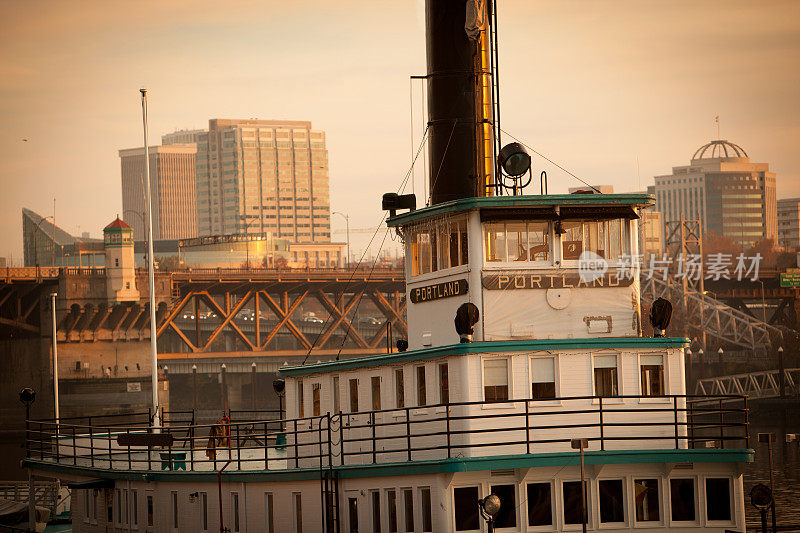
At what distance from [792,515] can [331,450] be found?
24.3 m

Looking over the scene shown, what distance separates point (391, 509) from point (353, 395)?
141 inches

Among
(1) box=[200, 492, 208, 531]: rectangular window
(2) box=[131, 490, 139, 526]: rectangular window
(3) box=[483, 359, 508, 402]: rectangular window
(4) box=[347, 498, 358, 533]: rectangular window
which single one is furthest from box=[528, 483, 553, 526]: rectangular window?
(2) box=[131, 490, 139, 526]: rectangular window

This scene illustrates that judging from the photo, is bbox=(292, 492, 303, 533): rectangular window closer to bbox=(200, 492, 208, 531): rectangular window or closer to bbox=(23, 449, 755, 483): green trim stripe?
bbox=(23, 449, 755, 483): green trim stripe

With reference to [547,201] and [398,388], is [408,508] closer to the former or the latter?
[398,388]

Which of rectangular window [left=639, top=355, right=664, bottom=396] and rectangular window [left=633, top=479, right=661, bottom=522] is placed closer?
rectangular window [left=633, top=479, right=661, bottom=522]

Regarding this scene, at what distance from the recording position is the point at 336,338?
14125cm

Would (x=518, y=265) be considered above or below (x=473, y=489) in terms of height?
above

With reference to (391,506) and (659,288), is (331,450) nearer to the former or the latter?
(391,506)

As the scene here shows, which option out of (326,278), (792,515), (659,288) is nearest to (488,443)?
(792,515)

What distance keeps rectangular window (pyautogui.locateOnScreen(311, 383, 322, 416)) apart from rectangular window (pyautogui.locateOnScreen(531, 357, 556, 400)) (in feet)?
19.0

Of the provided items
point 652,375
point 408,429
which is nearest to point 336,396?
point 408,429

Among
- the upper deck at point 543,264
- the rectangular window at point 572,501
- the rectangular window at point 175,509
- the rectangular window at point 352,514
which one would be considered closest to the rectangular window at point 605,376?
the upper deck at point 543,264

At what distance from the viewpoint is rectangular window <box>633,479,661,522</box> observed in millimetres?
22297

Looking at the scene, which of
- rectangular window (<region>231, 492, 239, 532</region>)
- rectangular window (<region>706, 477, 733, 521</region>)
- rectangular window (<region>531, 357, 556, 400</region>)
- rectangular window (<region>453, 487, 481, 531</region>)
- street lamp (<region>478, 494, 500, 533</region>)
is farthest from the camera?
rectangular window (<region>231, 492, 239, 532</region>)
